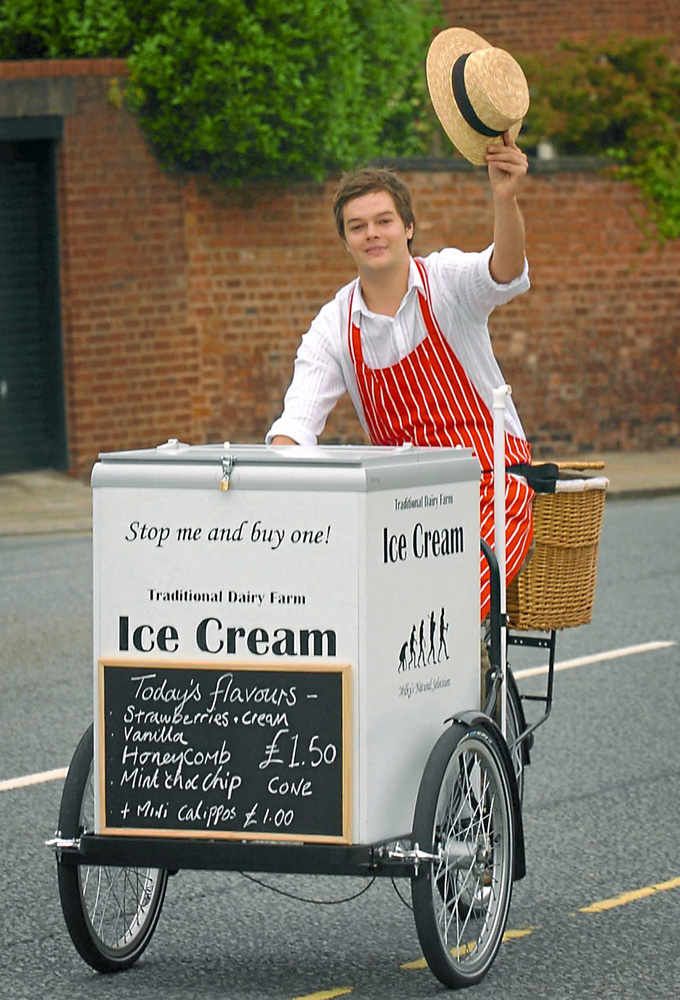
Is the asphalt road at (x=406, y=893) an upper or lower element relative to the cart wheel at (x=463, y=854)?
lower

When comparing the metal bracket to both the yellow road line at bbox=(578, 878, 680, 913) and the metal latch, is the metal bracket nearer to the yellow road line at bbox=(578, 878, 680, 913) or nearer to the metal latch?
the metal latch

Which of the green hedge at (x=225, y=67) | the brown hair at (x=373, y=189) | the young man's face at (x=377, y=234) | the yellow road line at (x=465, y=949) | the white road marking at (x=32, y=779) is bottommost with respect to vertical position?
the white road marking at (x=32, y=779)

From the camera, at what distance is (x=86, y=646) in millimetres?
10156

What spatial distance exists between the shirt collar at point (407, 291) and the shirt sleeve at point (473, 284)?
5cm

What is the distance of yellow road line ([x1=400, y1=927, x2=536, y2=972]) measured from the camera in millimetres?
5012

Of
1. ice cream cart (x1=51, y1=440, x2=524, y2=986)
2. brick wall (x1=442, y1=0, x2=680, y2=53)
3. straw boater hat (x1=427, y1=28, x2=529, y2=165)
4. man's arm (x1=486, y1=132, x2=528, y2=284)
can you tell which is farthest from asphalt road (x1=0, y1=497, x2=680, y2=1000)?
brick wall (x1=442, y1=0, x2=680, y2=53)

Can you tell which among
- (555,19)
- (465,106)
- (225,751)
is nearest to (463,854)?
(225,751)

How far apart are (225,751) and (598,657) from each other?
5.19 meters

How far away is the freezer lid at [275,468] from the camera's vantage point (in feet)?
15.4

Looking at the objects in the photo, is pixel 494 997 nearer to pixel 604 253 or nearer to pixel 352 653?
pixel 352 653

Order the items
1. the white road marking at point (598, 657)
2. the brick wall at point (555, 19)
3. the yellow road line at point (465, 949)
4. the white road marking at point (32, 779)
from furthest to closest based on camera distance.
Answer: the brick wall at point (555, 19) → the white road marking at point (598, 657) → the white road marking at point (32, 779) → the yellow road line at point (465, 949)

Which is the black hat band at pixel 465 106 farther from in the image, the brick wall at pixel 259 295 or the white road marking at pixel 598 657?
the brick wall at pixel 259 295

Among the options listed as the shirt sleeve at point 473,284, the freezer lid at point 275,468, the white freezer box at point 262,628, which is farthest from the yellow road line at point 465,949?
the shirt sleeve at point 473,284

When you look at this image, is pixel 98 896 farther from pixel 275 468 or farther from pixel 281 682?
pixel 275 468
